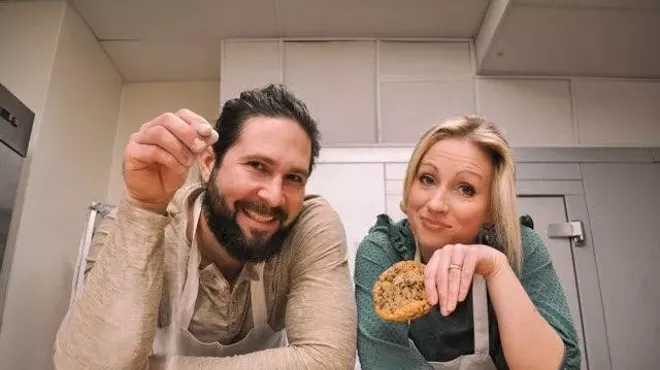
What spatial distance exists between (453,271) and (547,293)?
0.28 meters

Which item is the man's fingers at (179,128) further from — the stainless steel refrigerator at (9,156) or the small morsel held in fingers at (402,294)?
the stainless steel refrigerator at (9,156)

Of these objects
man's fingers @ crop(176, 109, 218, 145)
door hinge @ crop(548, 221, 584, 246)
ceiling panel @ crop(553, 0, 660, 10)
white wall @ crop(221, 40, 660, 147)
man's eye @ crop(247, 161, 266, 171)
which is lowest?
man's fingers @ crop(176, 109, 218, 145)

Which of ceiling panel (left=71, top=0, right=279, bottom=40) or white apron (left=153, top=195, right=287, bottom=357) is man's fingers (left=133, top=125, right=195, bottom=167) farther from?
ceiling panel (left=71, top=0, right=279, bottom=40)

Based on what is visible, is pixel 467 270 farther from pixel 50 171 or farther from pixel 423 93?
pixel 50 171

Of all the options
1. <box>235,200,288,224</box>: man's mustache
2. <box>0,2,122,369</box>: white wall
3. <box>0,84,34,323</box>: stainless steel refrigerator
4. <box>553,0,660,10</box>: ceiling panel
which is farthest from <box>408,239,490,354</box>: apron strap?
<box>0,2,122,369</box>: white wall

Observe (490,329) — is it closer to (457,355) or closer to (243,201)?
(457,355)

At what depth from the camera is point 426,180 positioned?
43.3 inches

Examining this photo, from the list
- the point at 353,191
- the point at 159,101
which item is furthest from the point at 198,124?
the point at 159,101

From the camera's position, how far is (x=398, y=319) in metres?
0.82

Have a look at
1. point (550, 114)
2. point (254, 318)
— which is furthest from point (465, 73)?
point (254, 318)

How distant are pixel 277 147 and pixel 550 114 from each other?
162 centimetres

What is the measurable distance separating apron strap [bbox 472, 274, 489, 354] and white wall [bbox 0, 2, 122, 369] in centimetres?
155

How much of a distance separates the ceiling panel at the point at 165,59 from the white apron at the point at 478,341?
1.82m

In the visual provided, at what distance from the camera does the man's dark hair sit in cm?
112
